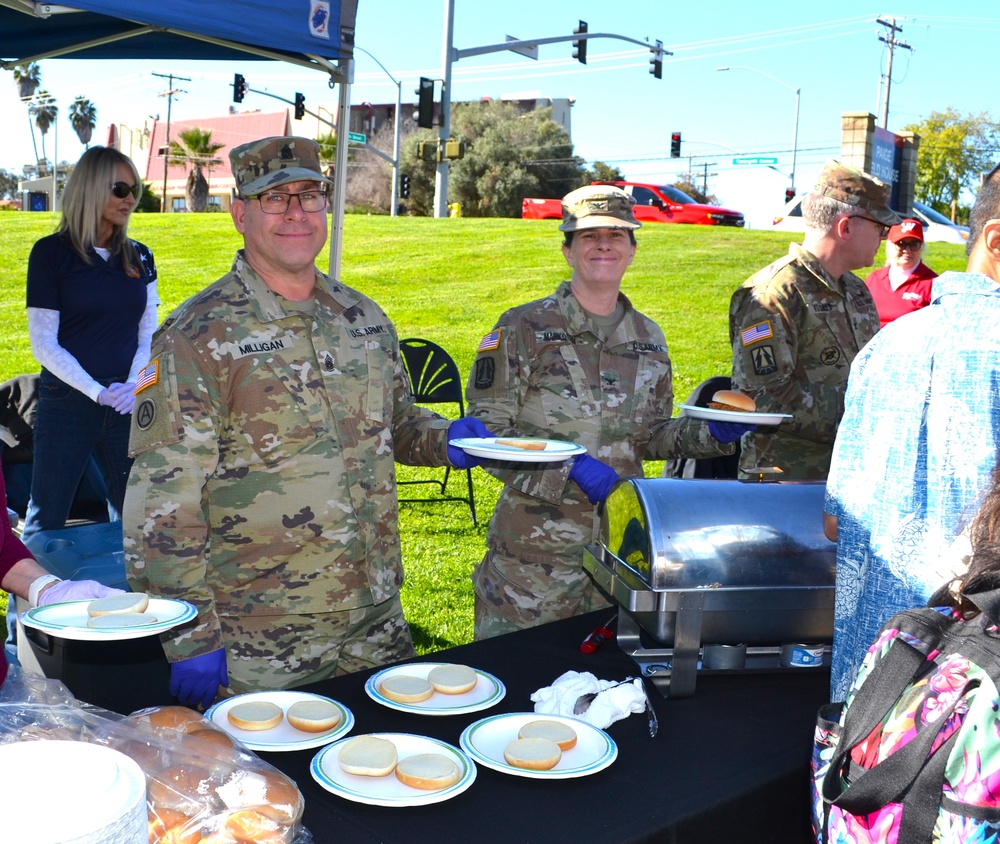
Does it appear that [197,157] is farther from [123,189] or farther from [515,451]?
[515,451]

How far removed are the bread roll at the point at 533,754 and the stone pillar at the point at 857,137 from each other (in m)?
18.6

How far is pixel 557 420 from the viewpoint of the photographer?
3.06 meters

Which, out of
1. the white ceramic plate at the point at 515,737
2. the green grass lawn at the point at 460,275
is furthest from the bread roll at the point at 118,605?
the green grass lawn at the point at 460,275

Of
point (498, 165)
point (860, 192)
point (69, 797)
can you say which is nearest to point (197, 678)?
point (69, 797)

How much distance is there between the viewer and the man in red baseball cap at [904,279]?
752 cm

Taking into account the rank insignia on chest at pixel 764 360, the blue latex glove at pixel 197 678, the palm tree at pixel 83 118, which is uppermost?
the palm tree at pixel 83 118

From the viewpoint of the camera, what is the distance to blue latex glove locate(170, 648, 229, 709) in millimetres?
2012

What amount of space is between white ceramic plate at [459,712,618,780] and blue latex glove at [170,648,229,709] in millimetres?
614

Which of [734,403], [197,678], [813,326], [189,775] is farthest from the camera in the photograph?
[813,326]

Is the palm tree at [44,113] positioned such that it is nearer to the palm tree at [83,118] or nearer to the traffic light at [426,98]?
the palm tree at [83,118]

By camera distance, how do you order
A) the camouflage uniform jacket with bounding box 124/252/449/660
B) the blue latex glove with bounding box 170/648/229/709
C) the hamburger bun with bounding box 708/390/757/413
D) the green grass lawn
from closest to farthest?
1. the blue latex glove with bounding box 170/648/229/709
2. the camouflage uniform jacket with bounding box 124/252/449/660
3. the hamburger bun with bounding box 708/390/757/413
4. the green grass lawn

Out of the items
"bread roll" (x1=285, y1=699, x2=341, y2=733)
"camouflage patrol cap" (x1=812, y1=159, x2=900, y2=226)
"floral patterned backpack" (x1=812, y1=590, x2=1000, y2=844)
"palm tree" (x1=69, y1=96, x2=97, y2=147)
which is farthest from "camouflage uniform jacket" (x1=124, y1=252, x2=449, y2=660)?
"palm tree" (x1=69, y1=96, x2=97, y2=147)

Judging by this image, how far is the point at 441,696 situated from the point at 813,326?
246 cm

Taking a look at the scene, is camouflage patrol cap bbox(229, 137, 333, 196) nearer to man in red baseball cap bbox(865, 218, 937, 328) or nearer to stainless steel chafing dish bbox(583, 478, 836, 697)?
stainless steel chafing dish bbox(583, 478, 836, 697)
